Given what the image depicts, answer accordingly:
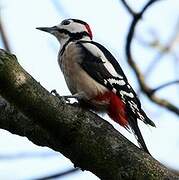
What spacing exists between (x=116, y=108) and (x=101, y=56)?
0.57 m

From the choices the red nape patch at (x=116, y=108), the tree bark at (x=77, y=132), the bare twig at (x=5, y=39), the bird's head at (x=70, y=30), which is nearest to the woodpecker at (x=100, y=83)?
the red nape patch at (x=116, y=108)

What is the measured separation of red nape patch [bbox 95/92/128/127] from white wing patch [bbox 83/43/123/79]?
0.75ft

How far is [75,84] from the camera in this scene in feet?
11.6

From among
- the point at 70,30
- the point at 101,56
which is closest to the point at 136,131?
the point at 101,56

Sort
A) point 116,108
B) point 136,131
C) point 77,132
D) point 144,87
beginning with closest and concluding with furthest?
point 77,132
point 136,131
point 116,108
point 144,87

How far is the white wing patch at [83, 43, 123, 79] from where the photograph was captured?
139 inches

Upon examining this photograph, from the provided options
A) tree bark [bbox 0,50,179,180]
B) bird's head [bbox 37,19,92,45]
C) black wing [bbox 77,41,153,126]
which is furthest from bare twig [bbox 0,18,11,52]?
tree bark [bbox 0,50,179,180]

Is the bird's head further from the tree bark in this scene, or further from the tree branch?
the tree bark

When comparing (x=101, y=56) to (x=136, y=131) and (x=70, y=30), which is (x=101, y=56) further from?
(x=136, y=131)

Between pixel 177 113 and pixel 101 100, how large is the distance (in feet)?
2.93

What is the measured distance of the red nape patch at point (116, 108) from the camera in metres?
3.22

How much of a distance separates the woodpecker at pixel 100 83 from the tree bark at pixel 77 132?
2.29 feet

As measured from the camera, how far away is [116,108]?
3.25 m

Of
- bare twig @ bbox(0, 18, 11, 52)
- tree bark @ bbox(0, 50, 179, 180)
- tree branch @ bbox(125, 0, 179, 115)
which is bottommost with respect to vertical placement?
tree branch @ bbox(125, 0, 179, 115)
